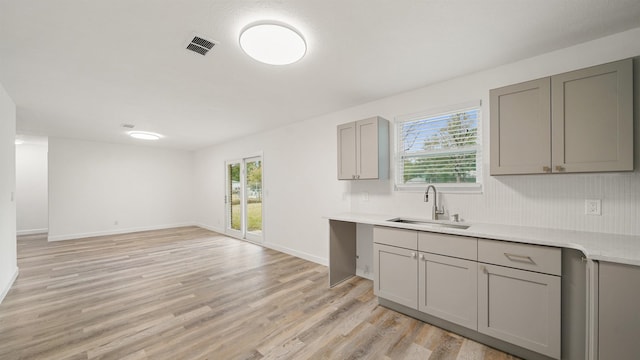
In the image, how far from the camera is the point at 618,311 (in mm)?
1411

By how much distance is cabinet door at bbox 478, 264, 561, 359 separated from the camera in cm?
173

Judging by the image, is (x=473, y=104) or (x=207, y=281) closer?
(x=473, y=104)

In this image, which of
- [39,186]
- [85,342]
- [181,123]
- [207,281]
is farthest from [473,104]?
[39,186]

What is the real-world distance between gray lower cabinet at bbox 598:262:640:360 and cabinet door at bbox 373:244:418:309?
1203 millimetres

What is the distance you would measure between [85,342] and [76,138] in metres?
6.22

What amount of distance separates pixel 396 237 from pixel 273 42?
7.01 feet

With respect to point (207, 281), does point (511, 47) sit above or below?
above

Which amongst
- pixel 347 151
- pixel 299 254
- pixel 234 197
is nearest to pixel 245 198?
pixel 234 197

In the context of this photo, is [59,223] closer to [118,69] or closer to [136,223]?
[136,223]

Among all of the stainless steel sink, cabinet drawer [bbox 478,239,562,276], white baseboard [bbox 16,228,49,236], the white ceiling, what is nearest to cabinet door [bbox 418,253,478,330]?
cabinet drawer [bbox 478,239,562,276]

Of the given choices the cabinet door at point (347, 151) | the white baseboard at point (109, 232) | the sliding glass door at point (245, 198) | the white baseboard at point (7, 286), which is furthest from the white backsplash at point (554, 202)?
the white baseboard at point (109, 232)

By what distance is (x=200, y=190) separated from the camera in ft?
25.7

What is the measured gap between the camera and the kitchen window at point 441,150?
105 inches

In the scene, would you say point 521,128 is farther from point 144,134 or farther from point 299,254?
point 144,134
